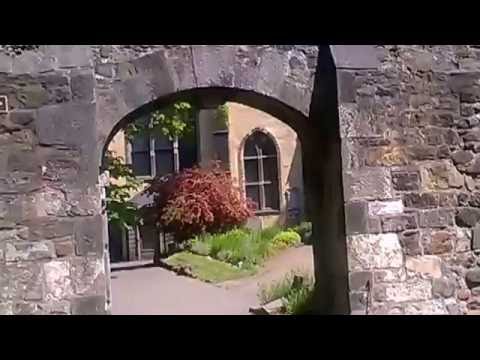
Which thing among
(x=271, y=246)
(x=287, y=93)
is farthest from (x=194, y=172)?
(x=287, y=93)

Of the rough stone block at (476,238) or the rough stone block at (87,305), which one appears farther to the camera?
the rough stone block at (476,238)

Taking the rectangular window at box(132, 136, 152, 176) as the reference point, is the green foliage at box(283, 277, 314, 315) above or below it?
below

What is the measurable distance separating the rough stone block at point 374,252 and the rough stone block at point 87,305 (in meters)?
1.52

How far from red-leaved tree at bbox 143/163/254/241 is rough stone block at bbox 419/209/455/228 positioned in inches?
304

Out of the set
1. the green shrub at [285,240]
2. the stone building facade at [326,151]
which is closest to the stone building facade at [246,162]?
the green shrub at [285,240]

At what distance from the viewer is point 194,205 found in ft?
41.1

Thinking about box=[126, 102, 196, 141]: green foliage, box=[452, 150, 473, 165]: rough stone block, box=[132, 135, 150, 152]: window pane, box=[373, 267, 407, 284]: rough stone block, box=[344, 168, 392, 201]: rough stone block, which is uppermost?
box=[132, 135, 150, 152]: window pane

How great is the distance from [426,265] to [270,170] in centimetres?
1028

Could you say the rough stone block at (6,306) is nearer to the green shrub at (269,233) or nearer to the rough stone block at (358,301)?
the rough stone block at (358,301)

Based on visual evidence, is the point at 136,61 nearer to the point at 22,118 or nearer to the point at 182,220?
the point at 22,118

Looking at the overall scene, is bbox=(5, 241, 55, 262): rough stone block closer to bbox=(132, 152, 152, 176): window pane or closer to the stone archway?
the stone archway

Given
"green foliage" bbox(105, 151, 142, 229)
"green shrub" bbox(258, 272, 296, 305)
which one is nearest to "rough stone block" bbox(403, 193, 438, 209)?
"green shrub" bbox(258, 272, 296, 305)

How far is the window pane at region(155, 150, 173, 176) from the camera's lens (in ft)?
52.5

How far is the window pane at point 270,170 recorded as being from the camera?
15102mm
